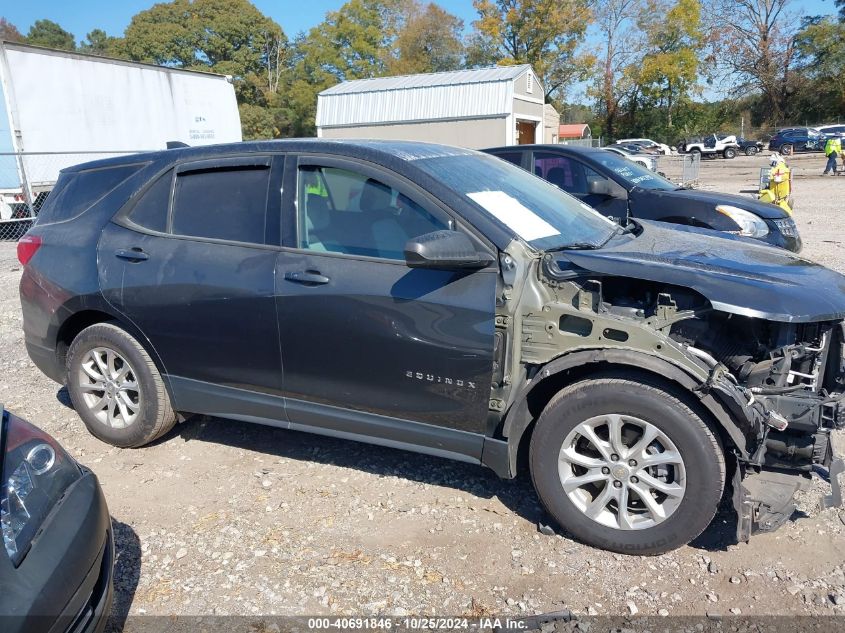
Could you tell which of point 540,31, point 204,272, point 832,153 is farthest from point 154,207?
point 540,31

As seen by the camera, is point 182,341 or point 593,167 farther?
point 593,167

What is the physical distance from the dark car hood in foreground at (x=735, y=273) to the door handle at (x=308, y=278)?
1162mm

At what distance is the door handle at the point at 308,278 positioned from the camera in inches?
132

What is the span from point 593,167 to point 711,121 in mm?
54320

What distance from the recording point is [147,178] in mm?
4000

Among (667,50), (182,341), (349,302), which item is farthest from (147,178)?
(667,50)

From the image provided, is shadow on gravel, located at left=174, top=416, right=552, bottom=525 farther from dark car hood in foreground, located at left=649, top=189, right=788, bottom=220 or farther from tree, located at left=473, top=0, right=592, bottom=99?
tree, located at left=473, top=0, right=592, bottom=99

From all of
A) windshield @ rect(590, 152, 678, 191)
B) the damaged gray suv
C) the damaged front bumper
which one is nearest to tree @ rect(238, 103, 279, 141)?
windshield @ rect(590, 152, 678, 191)

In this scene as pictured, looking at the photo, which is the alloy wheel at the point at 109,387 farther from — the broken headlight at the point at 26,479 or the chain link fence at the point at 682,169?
the chain link fence at the point at 682,169

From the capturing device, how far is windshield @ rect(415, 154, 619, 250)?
10.9 feet

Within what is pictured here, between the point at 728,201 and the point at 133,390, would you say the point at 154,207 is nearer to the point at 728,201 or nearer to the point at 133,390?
the point at 133,390

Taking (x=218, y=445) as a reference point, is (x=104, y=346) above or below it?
above

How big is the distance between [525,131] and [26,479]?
31.2 meters

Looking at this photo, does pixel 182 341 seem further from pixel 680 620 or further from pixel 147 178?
pixel 680 620
